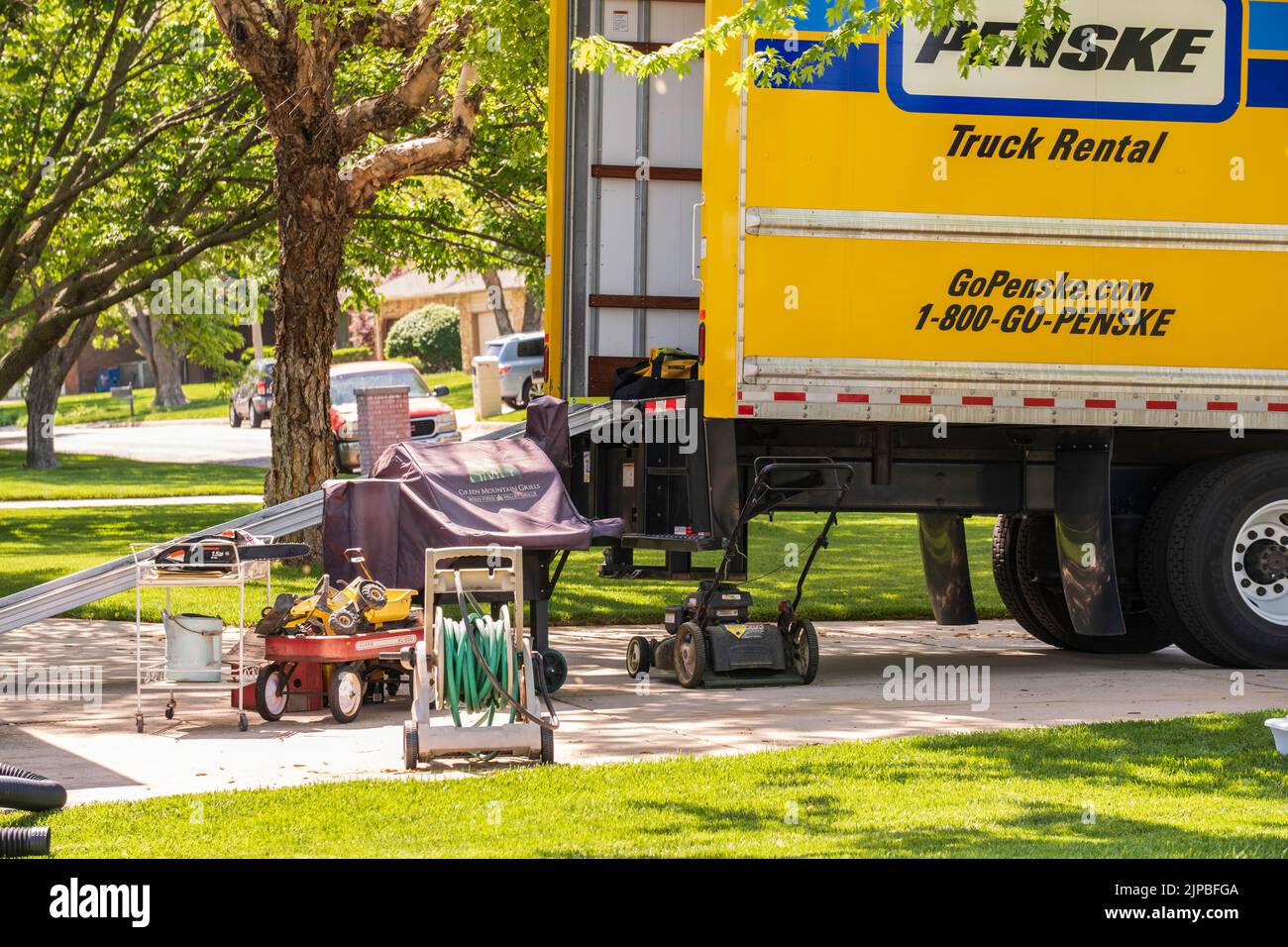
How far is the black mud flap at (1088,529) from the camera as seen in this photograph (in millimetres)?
11195

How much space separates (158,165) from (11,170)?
2017 millimetres

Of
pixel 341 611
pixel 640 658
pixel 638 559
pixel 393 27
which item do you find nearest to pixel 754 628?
pixel 640 658

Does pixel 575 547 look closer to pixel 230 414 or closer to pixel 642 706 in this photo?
pixel 642 706

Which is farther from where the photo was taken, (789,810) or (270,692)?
(270,692)

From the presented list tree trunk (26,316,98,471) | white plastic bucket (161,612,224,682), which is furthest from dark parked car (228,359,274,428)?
white plastic bucket (161,612,224,682)

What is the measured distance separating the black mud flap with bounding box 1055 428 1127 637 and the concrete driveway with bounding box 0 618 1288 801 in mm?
476

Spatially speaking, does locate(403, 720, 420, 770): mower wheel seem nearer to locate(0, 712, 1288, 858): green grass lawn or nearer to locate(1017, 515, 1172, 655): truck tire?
locate(0, 712, 1288, 858): green grass lawn

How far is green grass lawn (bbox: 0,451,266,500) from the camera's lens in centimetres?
3055

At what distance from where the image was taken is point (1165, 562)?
1141cm

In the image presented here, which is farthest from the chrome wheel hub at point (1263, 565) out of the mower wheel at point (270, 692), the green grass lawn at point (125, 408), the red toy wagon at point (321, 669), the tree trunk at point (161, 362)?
the tree trunk at point (161, 362)

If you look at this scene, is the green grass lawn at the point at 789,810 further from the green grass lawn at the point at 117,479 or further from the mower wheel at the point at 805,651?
the green grass lawn at the point at 117,479

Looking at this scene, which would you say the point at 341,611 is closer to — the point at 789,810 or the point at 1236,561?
the point at 789,810

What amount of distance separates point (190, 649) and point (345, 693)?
861 mm
